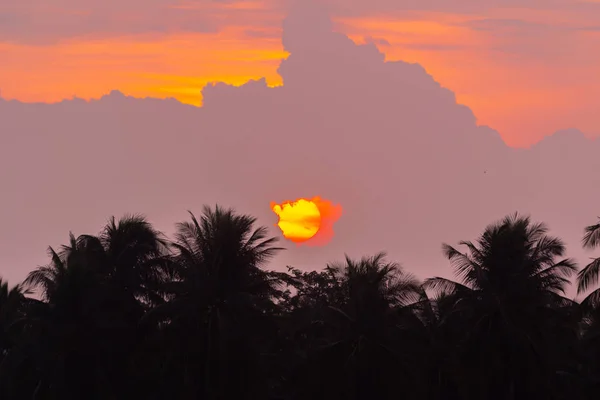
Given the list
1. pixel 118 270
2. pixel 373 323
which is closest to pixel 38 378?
pixel 118 270

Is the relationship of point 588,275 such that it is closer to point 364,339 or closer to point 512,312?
point 512,312

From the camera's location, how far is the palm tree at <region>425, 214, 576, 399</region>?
55.8 metres

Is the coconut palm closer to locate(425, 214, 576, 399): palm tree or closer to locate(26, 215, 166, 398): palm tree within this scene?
locate(26, 215, 166, 398): palm tree

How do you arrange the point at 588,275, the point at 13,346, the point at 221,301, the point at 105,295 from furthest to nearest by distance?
the point at 13,346 < the point at 105,295 < the point at 221,301 < the point at 588,275

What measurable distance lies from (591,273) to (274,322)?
1429cm

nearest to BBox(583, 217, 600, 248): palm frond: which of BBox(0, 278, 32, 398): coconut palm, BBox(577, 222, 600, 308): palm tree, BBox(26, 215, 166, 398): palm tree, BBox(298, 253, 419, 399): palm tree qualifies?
BBox(577, 222, 600, 308): palm tree

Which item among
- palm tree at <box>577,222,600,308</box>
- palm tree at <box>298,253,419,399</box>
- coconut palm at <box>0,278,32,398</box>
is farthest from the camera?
coconut palm at <box>0,278,32,398</box>

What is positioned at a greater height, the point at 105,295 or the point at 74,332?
the point at 105,295

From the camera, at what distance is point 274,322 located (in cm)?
5700

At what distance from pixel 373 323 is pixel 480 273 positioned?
556 cm

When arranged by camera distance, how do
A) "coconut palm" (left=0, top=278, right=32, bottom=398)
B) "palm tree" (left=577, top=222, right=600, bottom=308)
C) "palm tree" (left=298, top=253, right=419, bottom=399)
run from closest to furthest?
"palm tree" (left=577, top=222, right=600, bottom=308)
"palm tree" (left=298, top=253, right=419, bottom=399)
"coconut palm" (left=0, top=278, right=32, bottom=398)

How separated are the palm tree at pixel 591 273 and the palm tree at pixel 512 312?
4.61 metres

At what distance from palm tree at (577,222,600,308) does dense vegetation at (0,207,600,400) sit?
5 centimetres

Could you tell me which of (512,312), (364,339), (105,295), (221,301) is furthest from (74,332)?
(512,312)
